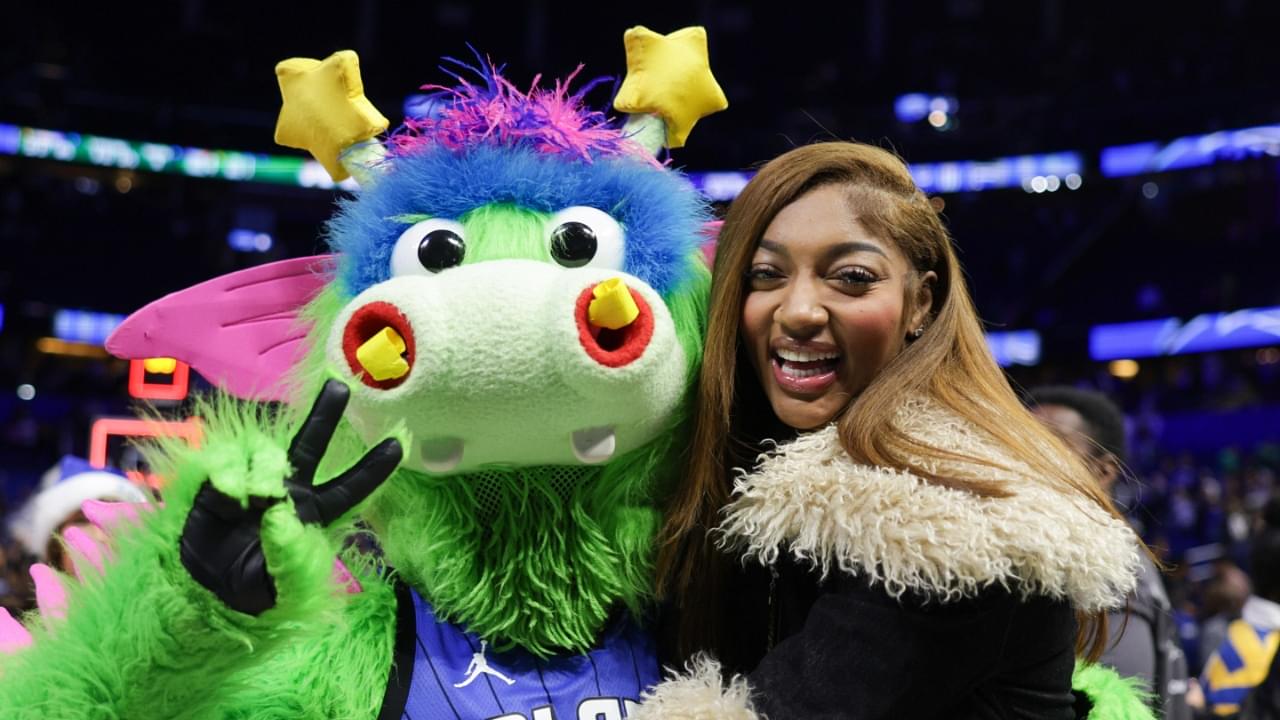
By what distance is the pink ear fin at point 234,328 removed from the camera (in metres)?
1.94

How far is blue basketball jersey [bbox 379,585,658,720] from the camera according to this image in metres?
1.58

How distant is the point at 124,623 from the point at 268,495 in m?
0.28

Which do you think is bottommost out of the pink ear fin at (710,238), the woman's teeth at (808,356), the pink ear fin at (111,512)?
Result: the pink ear fin at (111,512)

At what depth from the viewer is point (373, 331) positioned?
1.51 m

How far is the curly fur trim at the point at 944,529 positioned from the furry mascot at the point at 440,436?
0.88 ft

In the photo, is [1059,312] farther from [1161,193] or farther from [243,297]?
[243,297]

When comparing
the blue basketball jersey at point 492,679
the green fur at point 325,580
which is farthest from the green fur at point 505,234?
the blue basketball jersey at point 492,679

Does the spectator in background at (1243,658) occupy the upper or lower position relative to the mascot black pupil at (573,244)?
lower

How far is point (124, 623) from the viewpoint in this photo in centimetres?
131

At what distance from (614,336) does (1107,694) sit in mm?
898

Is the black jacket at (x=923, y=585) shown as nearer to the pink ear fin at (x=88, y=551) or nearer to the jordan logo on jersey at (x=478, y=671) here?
the jordan logo on jersey at (x=478, y=671)

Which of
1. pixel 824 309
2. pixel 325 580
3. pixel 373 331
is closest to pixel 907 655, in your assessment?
pixel 824 309

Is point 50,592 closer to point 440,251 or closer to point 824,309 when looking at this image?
point 440,251

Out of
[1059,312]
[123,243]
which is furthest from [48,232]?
[1059,312]
